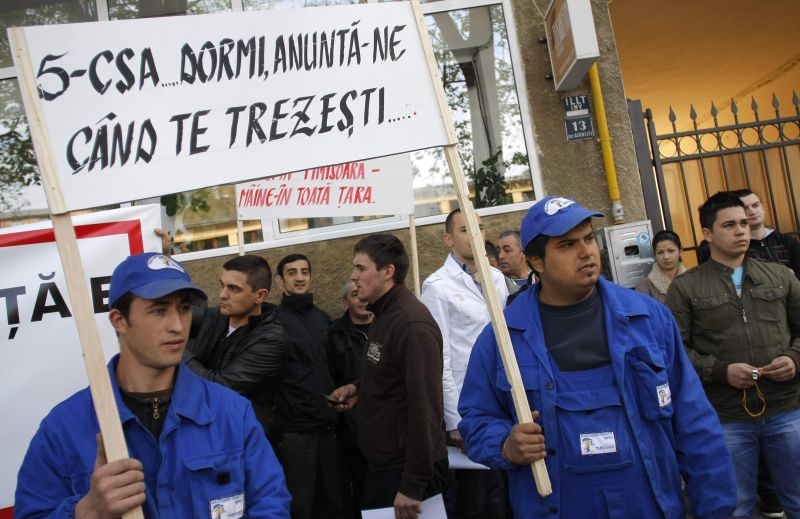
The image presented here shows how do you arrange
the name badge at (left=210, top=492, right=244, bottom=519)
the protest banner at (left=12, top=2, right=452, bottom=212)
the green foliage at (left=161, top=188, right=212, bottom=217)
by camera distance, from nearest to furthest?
1. the name badge at (left=210, top=492, right=244, bottom=519)
2. the protest banner at (left=12, top=2, right=452, bottom=212)
3. the green foliage at (left=161, top=188, right=212, bottom=217)

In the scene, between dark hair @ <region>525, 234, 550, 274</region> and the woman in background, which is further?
the woman in background

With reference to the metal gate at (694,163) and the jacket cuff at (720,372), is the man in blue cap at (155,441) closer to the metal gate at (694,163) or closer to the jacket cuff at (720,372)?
the jacket cuff at (720,372)

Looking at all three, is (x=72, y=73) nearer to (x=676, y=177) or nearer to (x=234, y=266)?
(x=234, y=266)

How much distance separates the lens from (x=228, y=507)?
2178 millimetres

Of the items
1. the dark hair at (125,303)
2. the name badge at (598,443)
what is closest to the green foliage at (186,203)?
the dark hair at (125,303)

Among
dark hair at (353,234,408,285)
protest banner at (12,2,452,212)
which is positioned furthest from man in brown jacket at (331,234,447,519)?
protest banner at (12,2,452,212)

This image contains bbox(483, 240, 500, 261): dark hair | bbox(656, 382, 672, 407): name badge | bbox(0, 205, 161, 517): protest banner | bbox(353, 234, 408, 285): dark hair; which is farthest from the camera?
bbox(483, 240, 500, 261): dark hair

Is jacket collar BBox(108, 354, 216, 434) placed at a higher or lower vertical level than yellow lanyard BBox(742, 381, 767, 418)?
higher

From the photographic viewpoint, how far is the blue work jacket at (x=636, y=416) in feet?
7.75

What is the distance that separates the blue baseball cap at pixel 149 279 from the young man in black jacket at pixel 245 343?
1.17 meters

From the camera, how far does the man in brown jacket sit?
330 centimetres

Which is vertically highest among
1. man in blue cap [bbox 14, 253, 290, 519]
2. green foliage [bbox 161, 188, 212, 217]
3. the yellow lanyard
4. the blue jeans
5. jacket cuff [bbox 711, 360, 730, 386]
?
green foliage [bbox 161, 188, 212, 217]

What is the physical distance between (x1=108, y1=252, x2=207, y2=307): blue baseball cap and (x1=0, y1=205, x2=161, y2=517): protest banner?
1.37m

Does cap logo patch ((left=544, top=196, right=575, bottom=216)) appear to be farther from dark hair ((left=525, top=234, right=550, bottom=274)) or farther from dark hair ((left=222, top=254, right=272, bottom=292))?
dark hair ((left=222, top=254, right=272, bottom=292))
